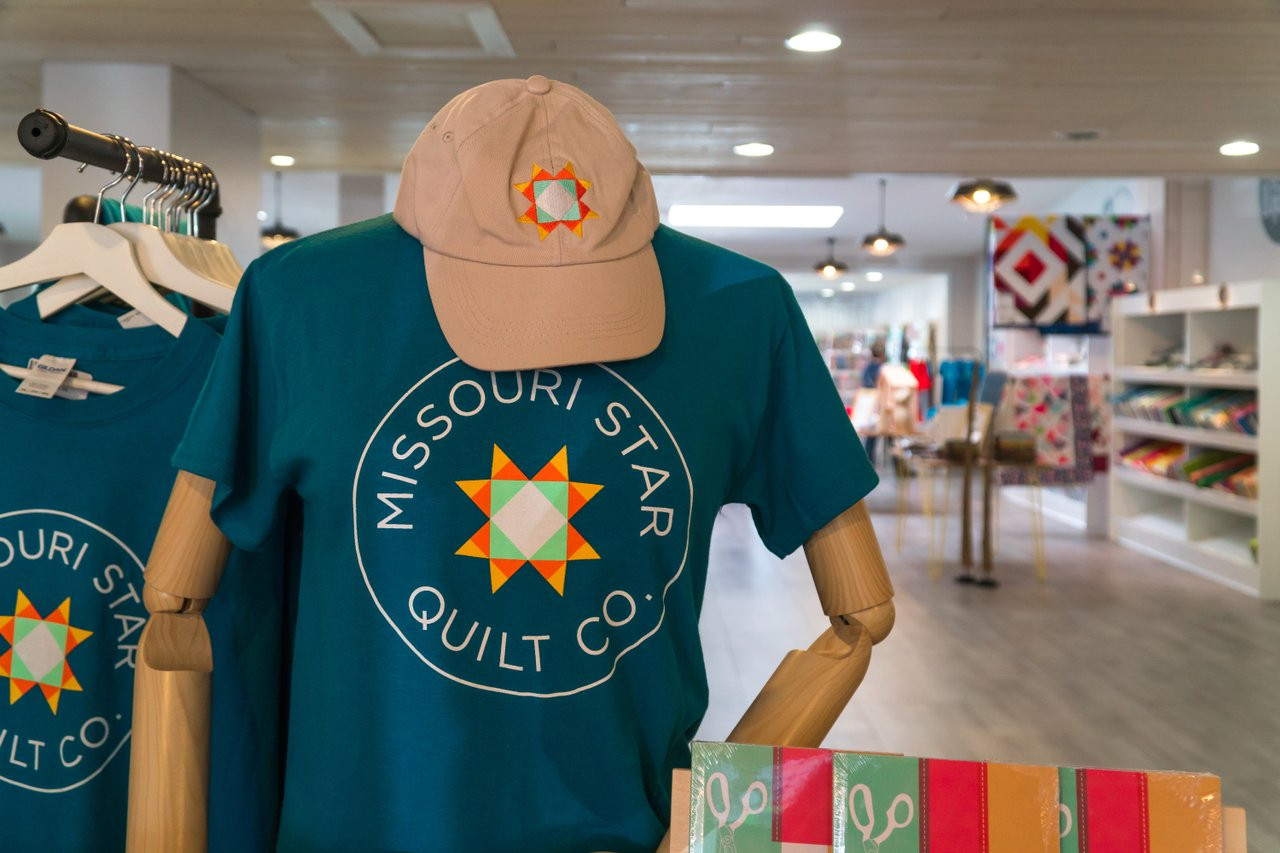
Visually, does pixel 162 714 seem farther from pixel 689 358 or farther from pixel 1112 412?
pixel 1112 412

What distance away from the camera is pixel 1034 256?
8.75 metres

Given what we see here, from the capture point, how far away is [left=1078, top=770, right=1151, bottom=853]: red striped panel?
748 mm

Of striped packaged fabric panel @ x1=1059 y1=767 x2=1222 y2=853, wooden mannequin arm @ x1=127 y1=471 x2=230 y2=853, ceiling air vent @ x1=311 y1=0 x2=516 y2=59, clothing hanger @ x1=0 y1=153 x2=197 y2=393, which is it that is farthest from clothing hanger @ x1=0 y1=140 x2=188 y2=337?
ceiling air vent @ x1=311 y1=0 x2=516 y2=59

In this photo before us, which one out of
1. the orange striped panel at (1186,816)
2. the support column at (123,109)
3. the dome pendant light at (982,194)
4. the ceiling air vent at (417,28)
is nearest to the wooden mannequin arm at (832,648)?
the orange striped panel at (1186,816)

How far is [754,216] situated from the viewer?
12.8m

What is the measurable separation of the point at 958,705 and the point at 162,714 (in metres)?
3.57

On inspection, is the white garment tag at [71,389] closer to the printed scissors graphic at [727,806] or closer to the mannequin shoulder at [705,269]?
the mannequin shoulder at [705,269]

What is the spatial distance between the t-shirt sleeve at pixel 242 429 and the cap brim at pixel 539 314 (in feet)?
0.62

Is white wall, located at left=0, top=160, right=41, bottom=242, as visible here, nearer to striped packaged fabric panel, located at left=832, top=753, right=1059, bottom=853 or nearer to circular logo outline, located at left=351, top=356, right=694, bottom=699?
circular logo outline, located at left=351, top=356, right=694, bottom=699

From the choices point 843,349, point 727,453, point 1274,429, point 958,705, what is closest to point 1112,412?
point 1274,429

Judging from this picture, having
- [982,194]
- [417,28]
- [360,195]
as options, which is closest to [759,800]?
[417,28]

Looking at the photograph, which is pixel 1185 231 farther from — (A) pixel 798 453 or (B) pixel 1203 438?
(A) pixel 798 453

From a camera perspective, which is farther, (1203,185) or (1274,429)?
(1203,185)

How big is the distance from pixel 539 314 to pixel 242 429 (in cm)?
31
